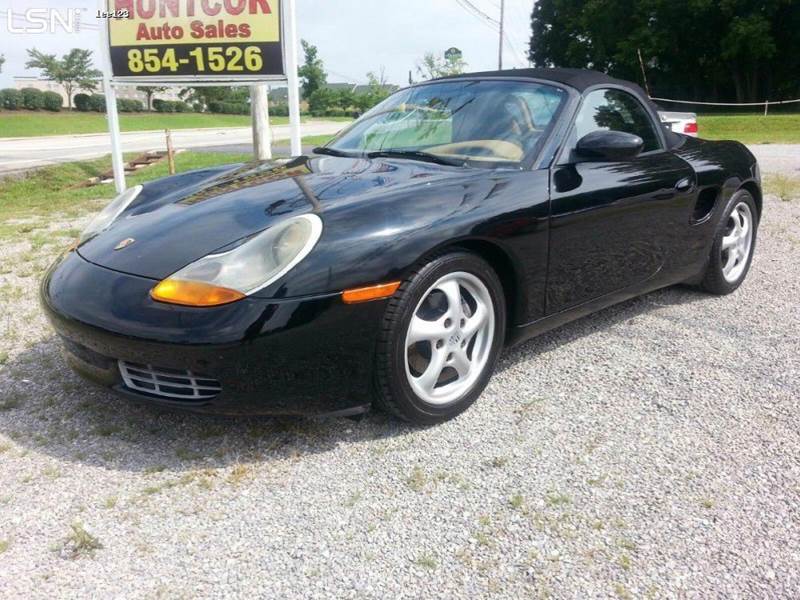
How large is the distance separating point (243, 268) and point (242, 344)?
26 cm

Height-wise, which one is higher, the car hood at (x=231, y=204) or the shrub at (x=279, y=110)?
the shrub at (x=279, y=110)

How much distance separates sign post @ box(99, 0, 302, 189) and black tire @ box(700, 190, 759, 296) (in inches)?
177

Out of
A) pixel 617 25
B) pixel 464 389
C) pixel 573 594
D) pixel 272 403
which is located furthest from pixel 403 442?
pixel 617 25

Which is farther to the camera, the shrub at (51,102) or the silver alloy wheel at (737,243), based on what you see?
the shrub at (51,102)

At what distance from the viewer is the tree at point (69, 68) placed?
69.1m

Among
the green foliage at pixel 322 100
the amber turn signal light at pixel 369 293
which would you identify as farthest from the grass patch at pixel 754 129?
the green foliage at pixel 322 100

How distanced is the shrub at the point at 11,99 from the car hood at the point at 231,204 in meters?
52.1

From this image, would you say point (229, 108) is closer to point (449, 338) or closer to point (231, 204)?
point (231, 204)

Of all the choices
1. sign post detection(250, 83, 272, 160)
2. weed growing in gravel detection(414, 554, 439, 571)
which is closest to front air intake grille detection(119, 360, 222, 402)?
weed growing in gravel detection(414, 554, 439, 571)

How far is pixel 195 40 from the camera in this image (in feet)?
24.5

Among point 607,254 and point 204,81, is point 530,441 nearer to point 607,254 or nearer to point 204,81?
point 607,254

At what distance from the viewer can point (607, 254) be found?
3.17m

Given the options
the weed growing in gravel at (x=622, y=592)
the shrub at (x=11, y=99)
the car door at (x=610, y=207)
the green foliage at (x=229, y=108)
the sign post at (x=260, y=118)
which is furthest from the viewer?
the green foliage at (x=229, y=108)

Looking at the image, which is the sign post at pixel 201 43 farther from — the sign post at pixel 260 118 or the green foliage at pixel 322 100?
the green foliage at pixel 322 100
